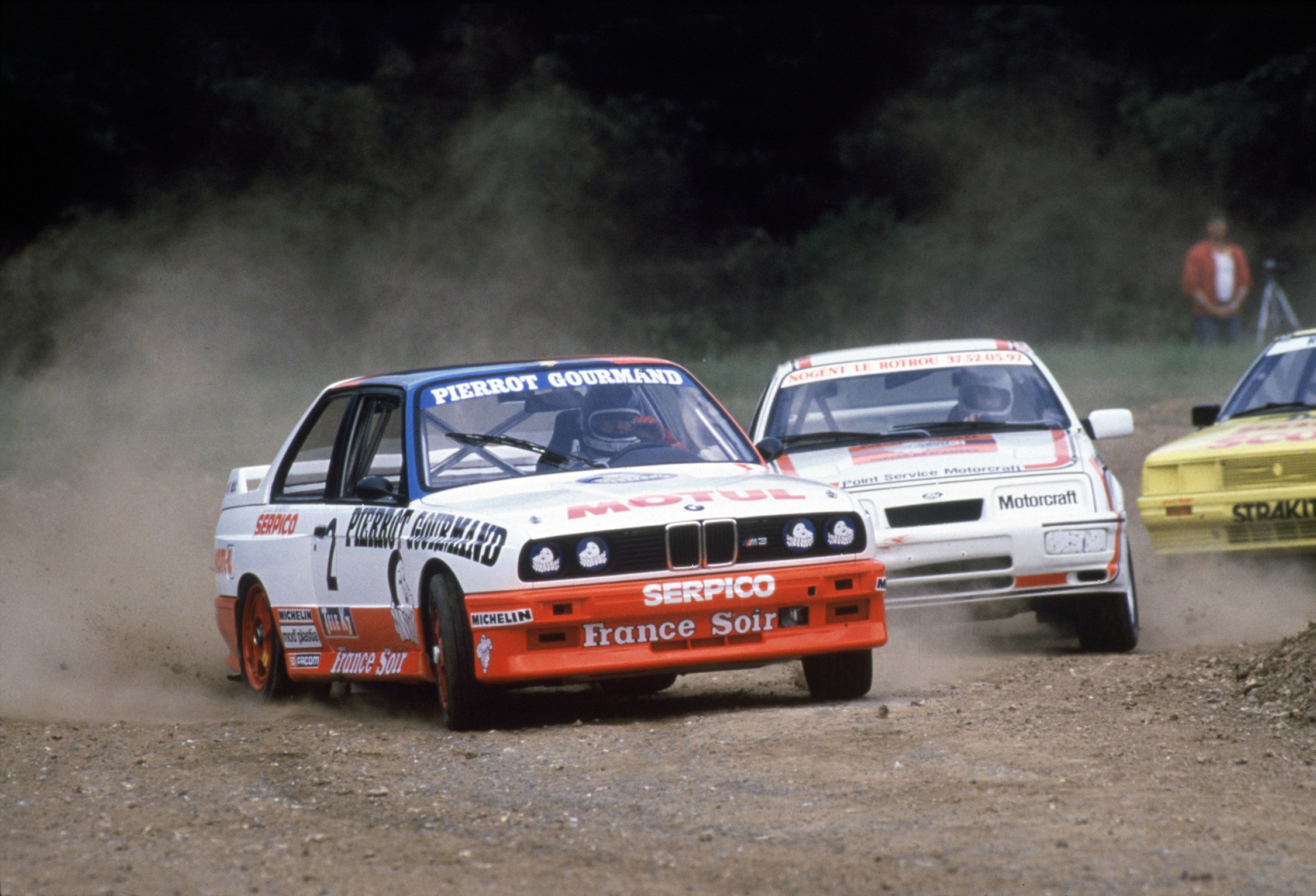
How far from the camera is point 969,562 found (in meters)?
9.12

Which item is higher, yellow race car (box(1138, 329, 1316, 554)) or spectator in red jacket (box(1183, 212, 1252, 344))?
spectator in red jacket (box(1183, 212, 1252, 344))

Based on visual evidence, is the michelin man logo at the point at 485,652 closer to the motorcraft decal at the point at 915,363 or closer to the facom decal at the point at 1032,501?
the facom decal at the point at 1032,501

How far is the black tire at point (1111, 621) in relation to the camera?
9.17m

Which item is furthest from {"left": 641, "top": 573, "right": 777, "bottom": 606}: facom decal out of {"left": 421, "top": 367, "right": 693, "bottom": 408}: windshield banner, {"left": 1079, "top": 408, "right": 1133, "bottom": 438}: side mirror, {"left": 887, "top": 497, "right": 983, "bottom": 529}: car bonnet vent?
{"left": 1079, "top": 408, "right": 1133, "bottom": 438}: side mirror

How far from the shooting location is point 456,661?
22.8 ft

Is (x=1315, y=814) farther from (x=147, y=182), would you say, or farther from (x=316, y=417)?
(x=147, y=182)

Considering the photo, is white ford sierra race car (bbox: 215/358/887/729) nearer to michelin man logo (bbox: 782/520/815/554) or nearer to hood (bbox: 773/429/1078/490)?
michelin man logo (bbox: 782/520/815/554)

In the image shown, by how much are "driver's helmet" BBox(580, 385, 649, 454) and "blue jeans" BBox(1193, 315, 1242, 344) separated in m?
16.4

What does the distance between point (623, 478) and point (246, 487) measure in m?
2.53

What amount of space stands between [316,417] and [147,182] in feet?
69.5

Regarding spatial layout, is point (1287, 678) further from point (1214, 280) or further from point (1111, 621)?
point (1214, 280)

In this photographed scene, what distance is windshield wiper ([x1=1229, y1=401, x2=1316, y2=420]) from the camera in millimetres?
10930

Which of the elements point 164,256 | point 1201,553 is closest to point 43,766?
point 1201,553

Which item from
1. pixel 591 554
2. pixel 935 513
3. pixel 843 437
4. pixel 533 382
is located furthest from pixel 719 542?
pixel 843 437
